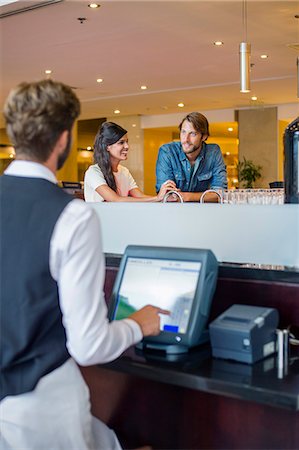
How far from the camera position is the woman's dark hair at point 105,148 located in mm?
4098

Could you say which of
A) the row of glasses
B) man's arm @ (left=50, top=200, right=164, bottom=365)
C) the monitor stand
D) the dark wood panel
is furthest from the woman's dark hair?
man's arm @ (left=50, top=200, right=164, bottom=365)

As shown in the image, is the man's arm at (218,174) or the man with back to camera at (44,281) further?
Result: the man's arm at (218,174)

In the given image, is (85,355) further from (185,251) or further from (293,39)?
(293,39)

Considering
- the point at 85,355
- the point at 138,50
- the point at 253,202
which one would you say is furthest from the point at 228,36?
the point at 85,355

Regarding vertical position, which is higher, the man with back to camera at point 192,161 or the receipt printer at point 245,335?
the man with back to camera at point 192,161

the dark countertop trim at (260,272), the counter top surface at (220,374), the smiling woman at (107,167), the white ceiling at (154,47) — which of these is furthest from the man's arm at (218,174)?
the white ceiling at (154,47)

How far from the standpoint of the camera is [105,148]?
4.15m

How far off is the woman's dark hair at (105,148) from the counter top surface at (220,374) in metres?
2.46

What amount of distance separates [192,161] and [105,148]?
1.99 feet

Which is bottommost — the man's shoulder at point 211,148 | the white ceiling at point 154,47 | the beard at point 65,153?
the beard at point 65,153

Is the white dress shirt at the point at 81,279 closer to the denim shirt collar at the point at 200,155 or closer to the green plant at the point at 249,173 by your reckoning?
the denim shirt collar at the point at 200,155

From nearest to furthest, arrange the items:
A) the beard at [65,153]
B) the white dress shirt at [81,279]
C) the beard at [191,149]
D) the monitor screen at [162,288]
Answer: the white dress shirt at [81,279] → the beard at [65,153] → the monitor screen at [162,288] → the beard at [191,149]

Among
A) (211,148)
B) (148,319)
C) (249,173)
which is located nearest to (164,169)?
(211,148)

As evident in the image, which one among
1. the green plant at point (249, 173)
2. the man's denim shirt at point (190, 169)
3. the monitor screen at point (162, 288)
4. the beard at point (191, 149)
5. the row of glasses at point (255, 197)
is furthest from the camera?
the green plant at point (249, 173)
